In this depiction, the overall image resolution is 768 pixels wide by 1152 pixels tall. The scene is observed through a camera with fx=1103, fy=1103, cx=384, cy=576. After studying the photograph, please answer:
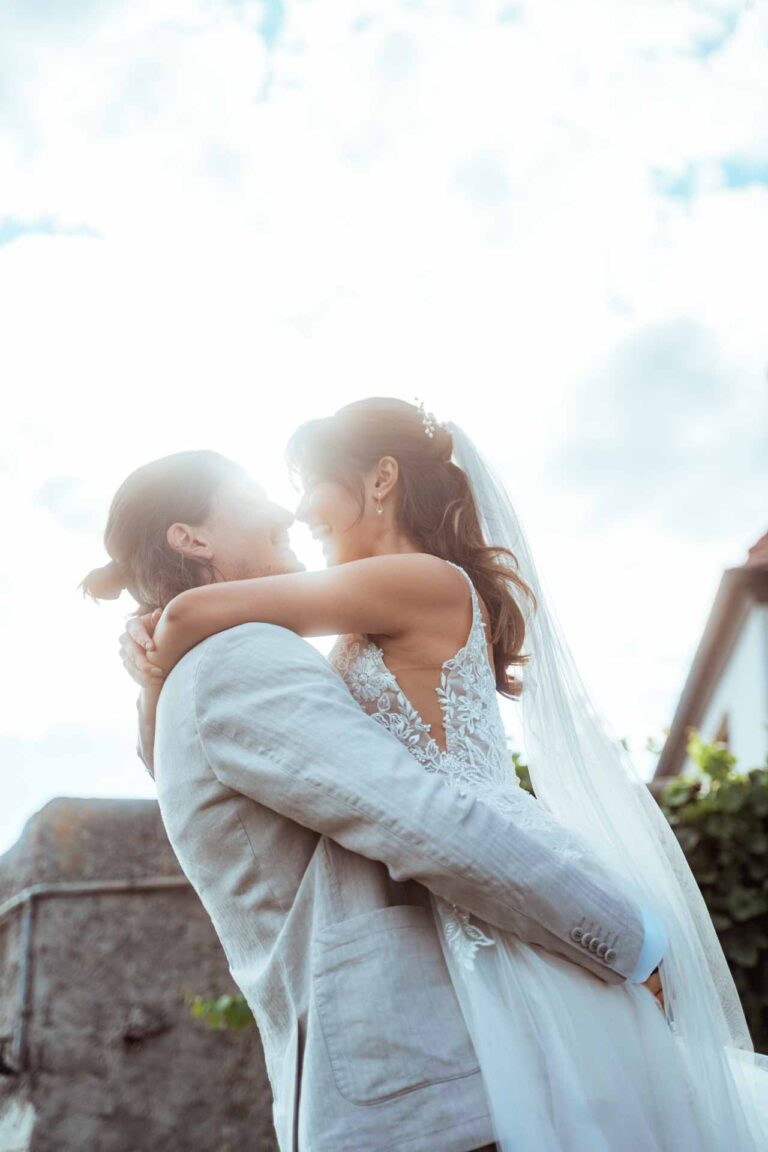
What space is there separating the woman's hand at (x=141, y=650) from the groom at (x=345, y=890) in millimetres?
208

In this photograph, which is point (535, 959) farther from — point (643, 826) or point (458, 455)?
point (458, 455)

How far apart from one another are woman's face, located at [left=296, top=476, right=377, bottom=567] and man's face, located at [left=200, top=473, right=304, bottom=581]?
0.33 feet

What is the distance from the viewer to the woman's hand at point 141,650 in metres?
2.18

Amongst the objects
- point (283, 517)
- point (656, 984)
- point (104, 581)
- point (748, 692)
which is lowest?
point (748, 692)

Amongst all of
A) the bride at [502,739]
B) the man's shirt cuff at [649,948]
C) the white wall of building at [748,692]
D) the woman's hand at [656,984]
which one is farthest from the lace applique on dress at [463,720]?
the white wall of building at [748,692]

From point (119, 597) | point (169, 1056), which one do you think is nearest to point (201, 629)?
point (119, 597)

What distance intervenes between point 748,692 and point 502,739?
1184 cm

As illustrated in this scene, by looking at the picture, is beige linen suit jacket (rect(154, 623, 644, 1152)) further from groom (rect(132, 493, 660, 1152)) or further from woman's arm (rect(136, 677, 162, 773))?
woman's arm (rect(136, 677, 162, 773))

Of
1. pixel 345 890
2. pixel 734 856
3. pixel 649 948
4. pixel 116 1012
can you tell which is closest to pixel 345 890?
pixel 345 890

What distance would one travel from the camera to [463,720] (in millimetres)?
2232

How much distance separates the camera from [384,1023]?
1.68 m

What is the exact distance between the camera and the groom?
1.67 m

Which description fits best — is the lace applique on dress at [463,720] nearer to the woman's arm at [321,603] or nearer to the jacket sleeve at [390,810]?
the woman's arm at [321,603]

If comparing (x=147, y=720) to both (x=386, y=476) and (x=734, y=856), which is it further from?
(x=734, y=856)
